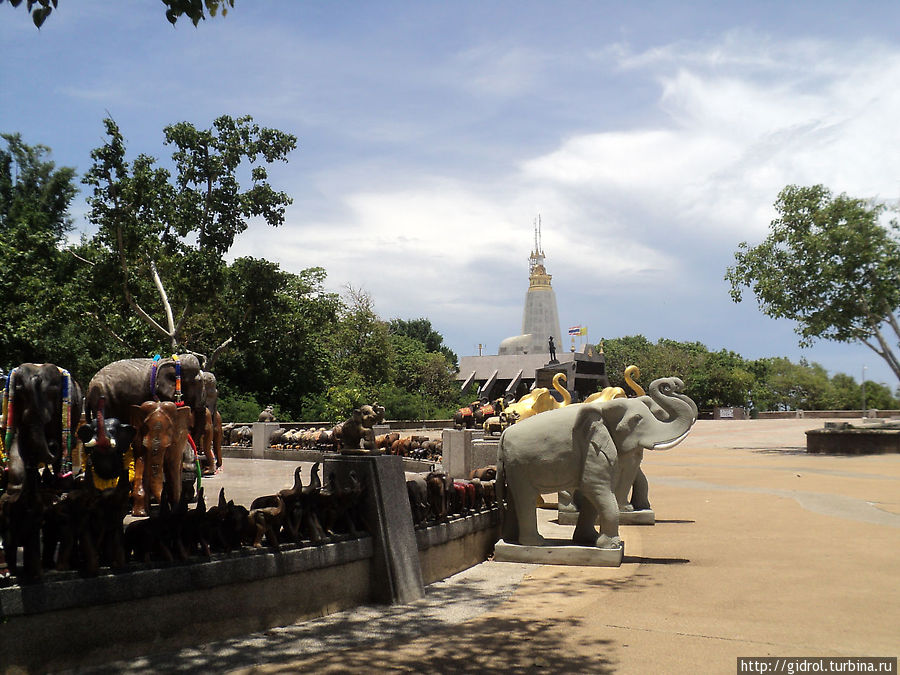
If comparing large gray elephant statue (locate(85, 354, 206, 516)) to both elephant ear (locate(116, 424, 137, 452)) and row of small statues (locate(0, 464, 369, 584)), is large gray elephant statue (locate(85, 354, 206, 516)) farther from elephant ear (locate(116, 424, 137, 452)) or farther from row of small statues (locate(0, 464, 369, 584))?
row of small statues (locate(0, 464, 369, 584))

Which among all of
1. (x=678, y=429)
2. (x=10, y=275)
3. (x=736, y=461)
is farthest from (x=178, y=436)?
(x=10, y=275)

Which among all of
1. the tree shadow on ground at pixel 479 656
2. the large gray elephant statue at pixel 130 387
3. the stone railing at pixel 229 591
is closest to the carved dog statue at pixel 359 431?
the stone railing at pixel 229 591

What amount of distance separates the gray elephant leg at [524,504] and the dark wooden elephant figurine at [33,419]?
495 cm

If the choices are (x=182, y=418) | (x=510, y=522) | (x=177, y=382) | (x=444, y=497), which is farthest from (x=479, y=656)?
(x=177, y=382)

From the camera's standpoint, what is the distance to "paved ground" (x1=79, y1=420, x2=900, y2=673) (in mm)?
5516

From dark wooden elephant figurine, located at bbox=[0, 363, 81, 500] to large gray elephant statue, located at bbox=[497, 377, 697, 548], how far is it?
4944mm

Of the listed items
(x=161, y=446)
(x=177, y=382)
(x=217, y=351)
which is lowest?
(x=161, y=446)

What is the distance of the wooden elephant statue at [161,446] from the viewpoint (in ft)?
27.2

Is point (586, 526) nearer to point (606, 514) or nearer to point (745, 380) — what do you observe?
point (606, 514)

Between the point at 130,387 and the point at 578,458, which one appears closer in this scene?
the point at 578,458

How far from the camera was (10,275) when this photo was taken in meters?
30.5

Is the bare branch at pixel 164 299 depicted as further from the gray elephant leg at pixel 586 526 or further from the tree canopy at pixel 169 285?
the gray elephant leg at pixel 586 526

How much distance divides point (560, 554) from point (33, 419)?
577 cm

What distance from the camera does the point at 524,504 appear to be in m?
9.16
